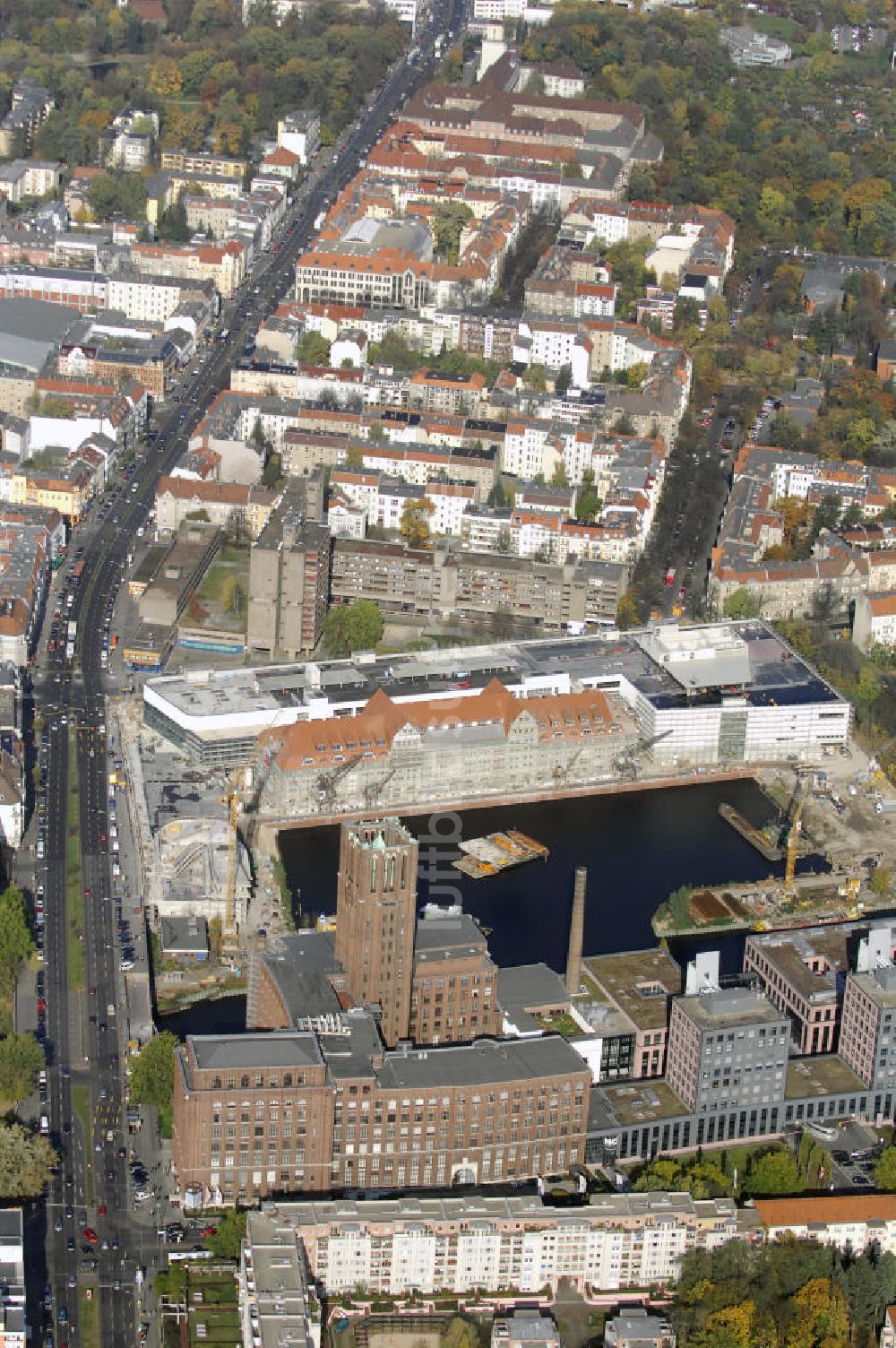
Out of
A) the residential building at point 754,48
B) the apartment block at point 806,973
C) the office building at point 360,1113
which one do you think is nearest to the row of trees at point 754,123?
the residential building at point 754,48

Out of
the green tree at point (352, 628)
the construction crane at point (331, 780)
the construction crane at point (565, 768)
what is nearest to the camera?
the construction crane at point (331, 780)

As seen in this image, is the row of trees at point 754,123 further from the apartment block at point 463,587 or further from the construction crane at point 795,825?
the construction crane at point 795,825

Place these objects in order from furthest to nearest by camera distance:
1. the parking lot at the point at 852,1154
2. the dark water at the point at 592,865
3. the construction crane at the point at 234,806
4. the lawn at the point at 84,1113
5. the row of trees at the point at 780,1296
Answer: the dark water at the point at 592,865 < the construction crane at the point at 234,806 < the parking lot at the point at 852,1154 < the lawn at the point at 84,1113 < the row of trees at the point at 780,1296

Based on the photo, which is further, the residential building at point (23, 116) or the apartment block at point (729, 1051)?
the residential building at point (23, 116)

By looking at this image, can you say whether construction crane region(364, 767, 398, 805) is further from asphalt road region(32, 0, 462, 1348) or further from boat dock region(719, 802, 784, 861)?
boat dock region(719, 802, 784, 861)

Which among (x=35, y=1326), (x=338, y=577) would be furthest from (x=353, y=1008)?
(x=338, y=577)

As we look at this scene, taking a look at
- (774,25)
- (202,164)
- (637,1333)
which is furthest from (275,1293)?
(774,25)

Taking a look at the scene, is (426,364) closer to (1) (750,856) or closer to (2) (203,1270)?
(1) (750,856)
